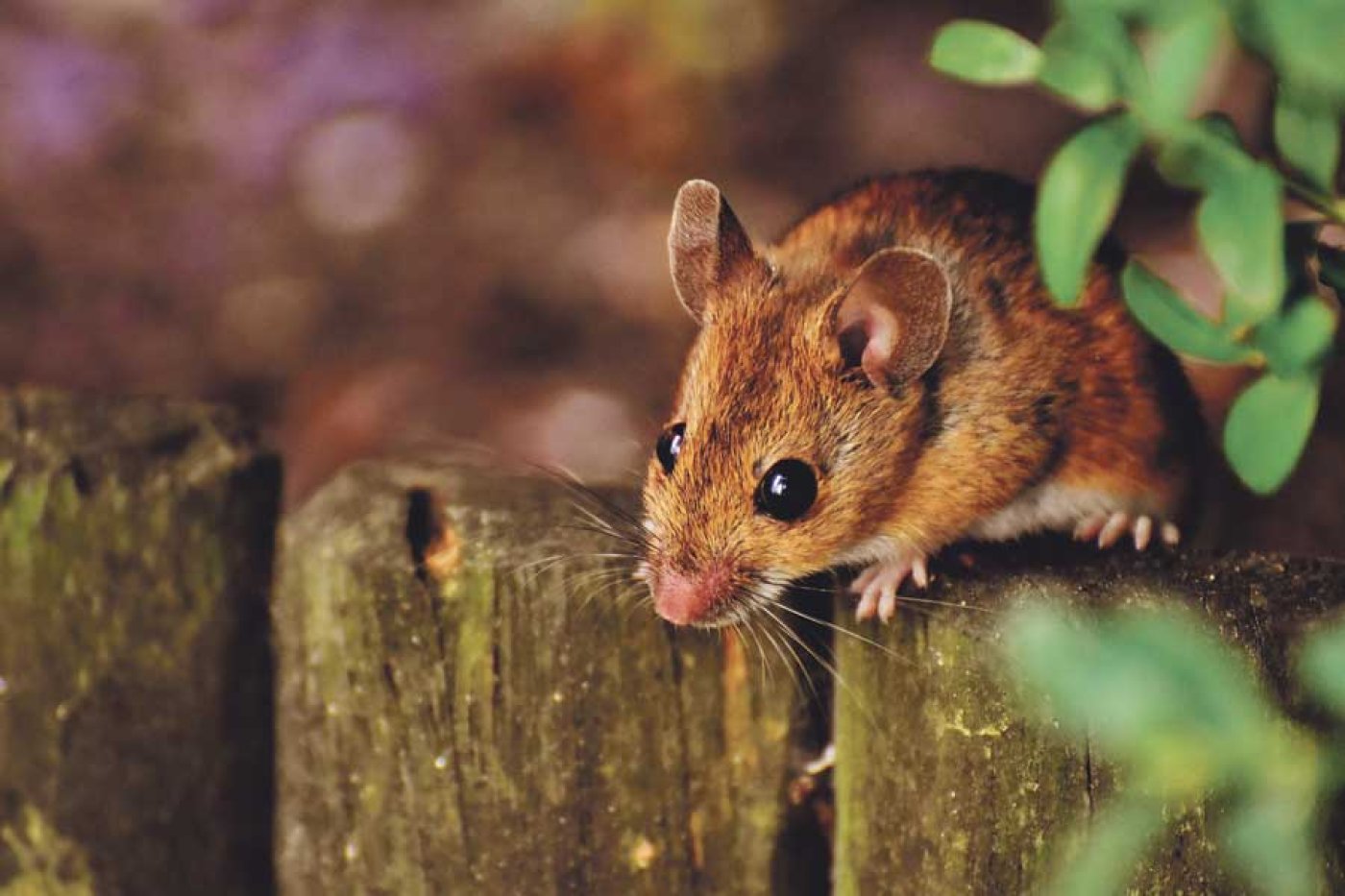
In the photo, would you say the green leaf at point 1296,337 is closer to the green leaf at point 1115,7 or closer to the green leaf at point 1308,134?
the green leaf at point 1308,134

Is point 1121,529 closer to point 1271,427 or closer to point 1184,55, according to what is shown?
point 1271,427

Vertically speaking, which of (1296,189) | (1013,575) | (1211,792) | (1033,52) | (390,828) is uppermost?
(1033,52)

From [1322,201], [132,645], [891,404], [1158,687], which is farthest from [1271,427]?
[132,645]

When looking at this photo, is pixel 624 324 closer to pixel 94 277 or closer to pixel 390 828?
pixel 94 277

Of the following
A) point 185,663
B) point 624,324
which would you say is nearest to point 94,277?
point 624,324

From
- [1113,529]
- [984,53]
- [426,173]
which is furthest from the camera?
[426,173]

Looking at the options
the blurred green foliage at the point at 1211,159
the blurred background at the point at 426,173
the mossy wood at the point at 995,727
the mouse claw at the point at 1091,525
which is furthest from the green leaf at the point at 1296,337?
the blurred background at the point at 426,173

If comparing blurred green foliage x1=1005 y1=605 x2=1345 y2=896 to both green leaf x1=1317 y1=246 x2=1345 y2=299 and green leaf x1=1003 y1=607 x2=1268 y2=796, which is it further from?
green leaf x1=1317 y1=246 x2=1345 y2=299

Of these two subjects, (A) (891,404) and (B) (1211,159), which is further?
(A) (891,404)
